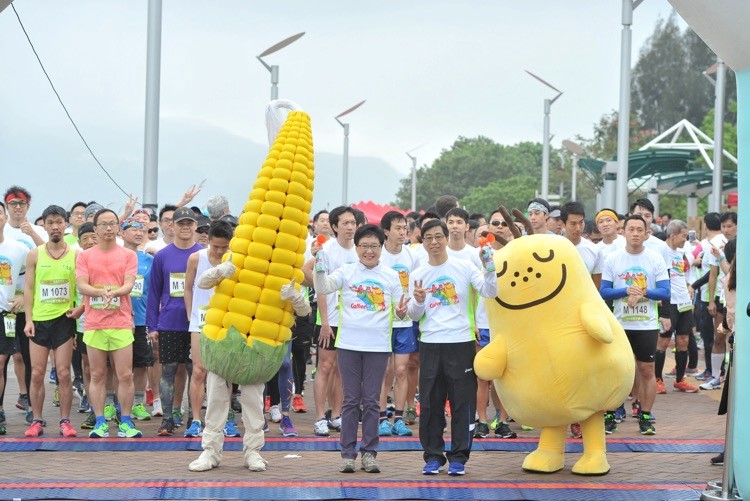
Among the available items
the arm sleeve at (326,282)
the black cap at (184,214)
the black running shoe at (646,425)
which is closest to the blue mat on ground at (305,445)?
the black running shoe at (646,425)

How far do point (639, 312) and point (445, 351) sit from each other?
255cm

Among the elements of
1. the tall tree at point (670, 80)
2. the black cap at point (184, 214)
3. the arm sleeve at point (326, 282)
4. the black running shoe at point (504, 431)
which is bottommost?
the black running shoe at point (504, 431)

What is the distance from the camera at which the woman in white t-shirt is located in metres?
8.77

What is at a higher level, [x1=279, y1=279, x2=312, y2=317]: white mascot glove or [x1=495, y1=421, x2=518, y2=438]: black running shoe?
[x1=279, y1=279, x2=312, y2=317]: white mascot glove

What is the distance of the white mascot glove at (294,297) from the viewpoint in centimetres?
849

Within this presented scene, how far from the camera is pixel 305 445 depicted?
10062 millimetres

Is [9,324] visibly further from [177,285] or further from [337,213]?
[337,213]

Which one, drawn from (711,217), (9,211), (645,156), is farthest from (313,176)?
(645,156)

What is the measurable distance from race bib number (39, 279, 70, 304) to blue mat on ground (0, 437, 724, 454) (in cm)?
122

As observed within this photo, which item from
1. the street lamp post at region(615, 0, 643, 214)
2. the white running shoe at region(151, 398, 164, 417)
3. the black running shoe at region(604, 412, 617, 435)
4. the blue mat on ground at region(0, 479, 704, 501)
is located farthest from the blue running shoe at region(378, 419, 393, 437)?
the street lamp post at region(615, 0, 643, 214)

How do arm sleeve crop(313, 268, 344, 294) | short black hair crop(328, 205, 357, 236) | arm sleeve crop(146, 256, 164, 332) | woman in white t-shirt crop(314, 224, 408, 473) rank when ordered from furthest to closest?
short black hair crop(328, 205, 357, 236), arm sleeve crop(146, 256, 164, 332), arm sleeve crop(313, 268, 344, 294), woman in white t-shirt crop(314, 224, 408, 473)

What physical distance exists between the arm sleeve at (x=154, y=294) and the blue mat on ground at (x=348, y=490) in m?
2.79

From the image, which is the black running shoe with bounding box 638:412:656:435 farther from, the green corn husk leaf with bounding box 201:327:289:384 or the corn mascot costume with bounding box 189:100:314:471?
the green corn husk leaf with bounding box 201:327:289:384

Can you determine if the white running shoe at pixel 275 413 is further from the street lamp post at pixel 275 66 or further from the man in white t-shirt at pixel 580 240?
the street lamp post at pixel 275 66
